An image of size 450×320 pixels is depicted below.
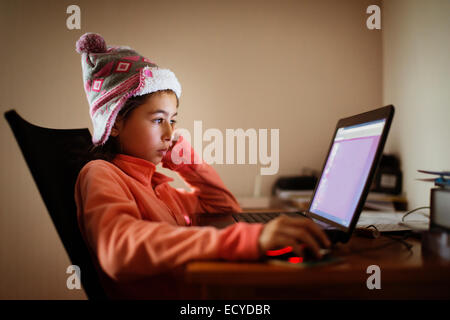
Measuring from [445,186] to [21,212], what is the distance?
1986mm

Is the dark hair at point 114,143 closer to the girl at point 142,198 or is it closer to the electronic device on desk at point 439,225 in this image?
the girl at point 142,198

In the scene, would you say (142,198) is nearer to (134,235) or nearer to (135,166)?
(135,166)

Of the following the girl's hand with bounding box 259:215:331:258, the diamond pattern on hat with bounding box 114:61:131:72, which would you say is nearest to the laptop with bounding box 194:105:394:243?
the girl's hand with bounding box 259:215:331:258

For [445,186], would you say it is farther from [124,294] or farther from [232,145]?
[232,145]

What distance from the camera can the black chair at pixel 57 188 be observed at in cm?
67

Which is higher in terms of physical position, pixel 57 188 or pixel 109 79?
pixel 109 79

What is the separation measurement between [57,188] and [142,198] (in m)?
0.20

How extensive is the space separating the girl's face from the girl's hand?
54 centimetres

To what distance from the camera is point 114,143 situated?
1.02 metres

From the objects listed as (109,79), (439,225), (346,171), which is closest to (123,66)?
(109,79)

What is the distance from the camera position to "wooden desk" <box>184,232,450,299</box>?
0.48 metres

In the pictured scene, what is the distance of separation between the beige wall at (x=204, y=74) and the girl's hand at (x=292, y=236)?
1354mm

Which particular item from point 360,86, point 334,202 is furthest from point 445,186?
point 360,86

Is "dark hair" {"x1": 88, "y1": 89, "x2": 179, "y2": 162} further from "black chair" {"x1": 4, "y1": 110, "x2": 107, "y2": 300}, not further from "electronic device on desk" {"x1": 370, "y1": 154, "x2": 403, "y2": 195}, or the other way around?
"electronic device on desk" {"x1": 370, "y1": 154, "x2": 403, "y2": 195}
